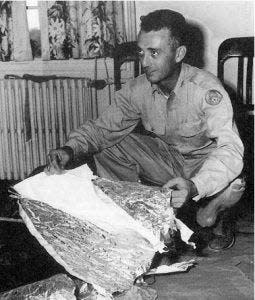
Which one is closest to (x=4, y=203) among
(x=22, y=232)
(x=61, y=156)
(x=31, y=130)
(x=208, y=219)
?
(x=22, y=232)

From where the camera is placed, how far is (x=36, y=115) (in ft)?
9.93

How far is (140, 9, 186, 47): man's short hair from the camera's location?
70.9 inches

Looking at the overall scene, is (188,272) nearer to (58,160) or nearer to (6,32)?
(58,160)

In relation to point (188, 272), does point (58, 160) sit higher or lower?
higher

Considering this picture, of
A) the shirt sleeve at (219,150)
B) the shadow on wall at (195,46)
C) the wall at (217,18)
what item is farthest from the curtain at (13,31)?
the shirt sleeve at (219,150)

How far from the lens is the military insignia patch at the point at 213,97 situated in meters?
1.71

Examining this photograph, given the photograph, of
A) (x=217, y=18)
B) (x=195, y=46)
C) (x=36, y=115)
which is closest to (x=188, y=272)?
(x=36, y=115)

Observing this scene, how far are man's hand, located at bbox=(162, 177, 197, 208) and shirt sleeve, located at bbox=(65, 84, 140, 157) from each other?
666 mm

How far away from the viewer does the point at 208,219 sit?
185 centimetres

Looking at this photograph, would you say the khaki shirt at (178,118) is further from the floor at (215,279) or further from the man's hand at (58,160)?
the floor at (215,279)

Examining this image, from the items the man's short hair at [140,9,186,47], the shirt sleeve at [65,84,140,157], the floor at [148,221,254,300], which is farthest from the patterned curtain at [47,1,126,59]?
the floor at [148,221,254,300]

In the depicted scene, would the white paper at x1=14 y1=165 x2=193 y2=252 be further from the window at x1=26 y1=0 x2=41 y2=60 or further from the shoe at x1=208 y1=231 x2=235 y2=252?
the window at x1=26 y1=0 x2=41 y2=60

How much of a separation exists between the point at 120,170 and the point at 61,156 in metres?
0.50

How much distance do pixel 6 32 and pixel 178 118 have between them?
158cm
